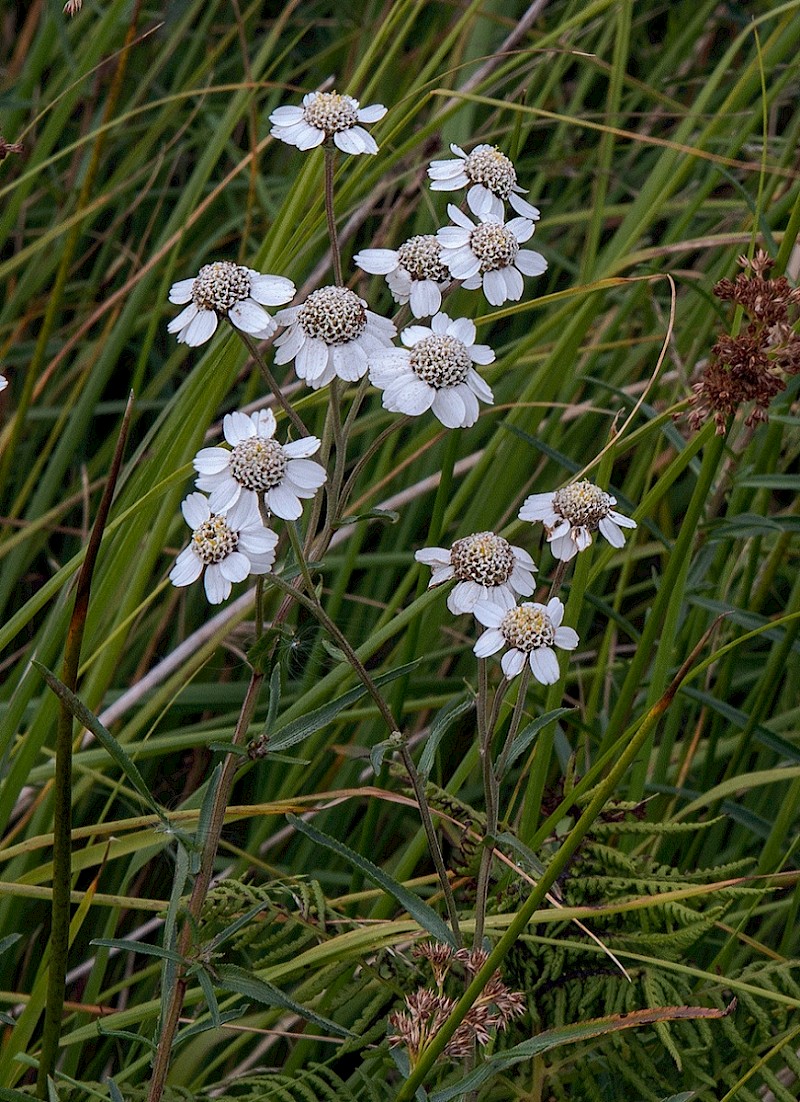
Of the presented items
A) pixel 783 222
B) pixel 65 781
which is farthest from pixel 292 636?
pixel 783 222

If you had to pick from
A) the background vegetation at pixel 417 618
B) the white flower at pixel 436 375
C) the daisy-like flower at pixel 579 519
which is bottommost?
the background vegetation at pixel 417 618

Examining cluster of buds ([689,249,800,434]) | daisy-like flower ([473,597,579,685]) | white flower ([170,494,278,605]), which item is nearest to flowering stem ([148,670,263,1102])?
white flower ([170,494,278,605])

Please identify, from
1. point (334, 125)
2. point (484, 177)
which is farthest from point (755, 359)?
point (334, 125)

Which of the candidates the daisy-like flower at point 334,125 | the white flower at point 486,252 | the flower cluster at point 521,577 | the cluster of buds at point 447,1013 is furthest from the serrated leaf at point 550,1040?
the daisy-like flower at point 334,125

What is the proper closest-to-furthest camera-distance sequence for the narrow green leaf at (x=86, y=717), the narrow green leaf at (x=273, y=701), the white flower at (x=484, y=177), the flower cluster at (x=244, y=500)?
the narrow green leaf at (x=86, y=717) → the flower cluster at (x=244, y=500) → the narrow green leaf at (x=273, y=701) → the white flower at (x=484, y=177)

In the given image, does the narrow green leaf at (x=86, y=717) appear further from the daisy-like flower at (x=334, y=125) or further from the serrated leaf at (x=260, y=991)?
the daisy-like flower at (x=334, y=125)

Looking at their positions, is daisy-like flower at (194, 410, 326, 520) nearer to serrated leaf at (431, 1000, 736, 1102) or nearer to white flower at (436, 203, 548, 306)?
white flower at (436, 203, 548, 306)
